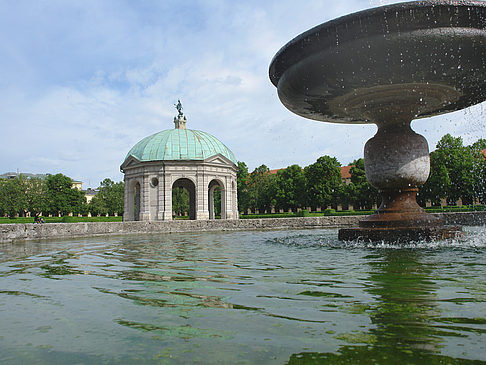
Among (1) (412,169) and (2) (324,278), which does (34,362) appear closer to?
(2) (324,278)

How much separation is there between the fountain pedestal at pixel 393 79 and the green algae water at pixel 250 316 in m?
4.69

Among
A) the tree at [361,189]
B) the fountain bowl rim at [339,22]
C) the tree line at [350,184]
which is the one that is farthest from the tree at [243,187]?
the fountain bowl rim at [339,22]

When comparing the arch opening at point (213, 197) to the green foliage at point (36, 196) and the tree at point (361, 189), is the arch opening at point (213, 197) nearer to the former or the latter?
the tree at point (361, 189)

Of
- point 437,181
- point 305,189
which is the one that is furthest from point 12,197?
point 437,181

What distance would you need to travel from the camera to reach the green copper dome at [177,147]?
117 feet

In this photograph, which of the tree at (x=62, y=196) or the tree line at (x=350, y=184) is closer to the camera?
the tree line at (x=350, y=184)

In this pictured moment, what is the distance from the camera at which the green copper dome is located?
1406 inches

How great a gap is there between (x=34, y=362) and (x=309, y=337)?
174 centimetres

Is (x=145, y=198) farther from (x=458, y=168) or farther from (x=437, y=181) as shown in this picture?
(x=458, y=168)

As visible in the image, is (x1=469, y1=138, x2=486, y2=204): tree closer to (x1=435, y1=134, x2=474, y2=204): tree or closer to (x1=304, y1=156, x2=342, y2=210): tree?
(x1=435, y1=134, x2=474, y2=204): tree

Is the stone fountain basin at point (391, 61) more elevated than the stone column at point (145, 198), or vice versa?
the stone fountain basin at point (391, 61)

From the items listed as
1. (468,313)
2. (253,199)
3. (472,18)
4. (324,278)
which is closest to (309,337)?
(468,313)

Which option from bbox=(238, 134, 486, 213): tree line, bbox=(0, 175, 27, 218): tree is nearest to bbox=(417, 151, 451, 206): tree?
bbox=(238, 134, 486, 213): tree line

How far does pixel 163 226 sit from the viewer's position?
2206 centimetres
